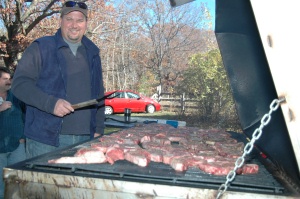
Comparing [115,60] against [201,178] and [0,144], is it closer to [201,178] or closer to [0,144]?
[0,144]

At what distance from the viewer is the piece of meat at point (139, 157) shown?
2641 mm

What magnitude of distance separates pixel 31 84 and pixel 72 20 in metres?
0.87

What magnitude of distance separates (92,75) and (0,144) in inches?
73.0

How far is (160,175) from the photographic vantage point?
231cm

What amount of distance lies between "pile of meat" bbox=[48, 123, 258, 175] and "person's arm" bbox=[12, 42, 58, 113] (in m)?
0.59

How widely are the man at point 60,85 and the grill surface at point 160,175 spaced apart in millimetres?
583

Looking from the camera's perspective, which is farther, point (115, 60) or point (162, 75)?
point (115, 60)

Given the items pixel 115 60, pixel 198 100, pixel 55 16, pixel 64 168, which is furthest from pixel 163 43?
pixel 64 168

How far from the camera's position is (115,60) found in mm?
35938

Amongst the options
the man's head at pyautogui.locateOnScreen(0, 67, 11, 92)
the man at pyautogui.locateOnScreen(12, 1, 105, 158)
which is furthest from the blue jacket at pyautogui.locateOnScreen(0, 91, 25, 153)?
the man at pyautogui.locateOnScreen(12, 1, 105, 158)

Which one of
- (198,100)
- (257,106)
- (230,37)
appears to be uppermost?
(230,37)

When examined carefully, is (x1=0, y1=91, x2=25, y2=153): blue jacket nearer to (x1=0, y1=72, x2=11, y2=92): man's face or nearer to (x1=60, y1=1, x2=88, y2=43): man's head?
(x1=0, y1=72, x2=11, y2=92): man's face

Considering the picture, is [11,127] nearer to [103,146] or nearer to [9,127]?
[9,127]

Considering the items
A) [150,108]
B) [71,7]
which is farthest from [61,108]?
[150,108]
